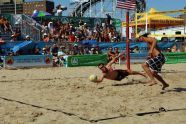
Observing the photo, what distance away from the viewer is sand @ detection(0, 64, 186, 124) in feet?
22.7

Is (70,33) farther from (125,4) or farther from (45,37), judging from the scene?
(125,4)

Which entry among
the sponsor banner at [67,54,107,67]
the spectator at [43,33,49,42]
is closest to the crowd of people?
the spectator at [43,33,49,42]

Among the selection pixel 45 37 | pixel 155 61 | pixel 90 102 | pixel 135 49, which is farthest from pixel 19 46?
pixel 90 102

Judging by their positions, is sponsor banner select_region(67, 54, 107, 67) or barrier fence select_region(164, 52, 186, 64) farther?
barrier fence select_region(164, 52, 186, 64)

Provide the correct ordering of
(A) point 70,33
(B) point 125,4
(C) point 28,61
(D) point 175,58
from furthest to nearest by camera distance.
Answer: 1. (A) point 70,33
2. (D) point 175,58
3. (C) point 28,61
4. (B) point 125,4

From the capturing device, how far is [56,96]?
911cm

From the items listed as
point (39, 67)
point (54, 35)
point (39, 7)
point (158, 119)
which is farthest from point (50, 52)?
point (39, 7)

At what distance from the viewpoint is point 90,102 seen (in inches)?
333

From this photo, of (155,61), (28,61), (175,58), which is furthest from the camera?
(175,58)

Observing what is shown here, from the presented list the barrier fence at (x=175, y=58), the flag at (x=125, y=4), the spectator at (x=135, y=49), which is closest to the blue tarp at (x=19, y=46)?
the spectator at (x=135, y=49)

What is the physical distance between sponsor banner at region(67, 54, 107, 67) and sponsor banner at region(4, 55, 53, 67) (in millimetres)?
801

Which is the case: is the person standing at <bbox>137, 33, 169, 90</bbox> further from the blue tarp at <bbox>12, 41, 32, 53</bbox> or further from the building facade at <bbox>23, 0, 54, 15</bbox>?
the building facade at <bbox>23, 0, 54, 15</bbox>

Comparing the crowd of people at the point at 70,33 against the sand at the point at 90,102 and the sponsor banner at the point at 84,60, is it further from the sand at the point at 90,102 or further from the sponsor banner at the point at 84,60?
the sand at the point at 90,102

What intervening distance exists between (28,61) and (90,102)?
9.63 m
